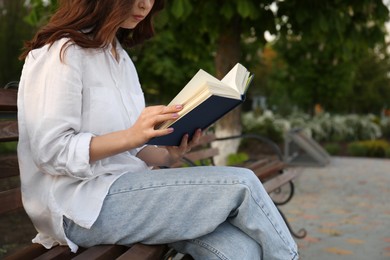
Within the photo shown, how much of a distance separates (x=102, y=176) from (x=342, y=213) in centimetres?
384

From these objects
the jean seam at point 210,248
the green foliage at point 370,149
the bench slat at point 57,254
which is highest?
the jean seam at point 210,248

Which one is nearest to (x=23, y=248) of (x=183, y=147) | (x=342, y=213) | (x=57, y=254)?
(x=57, y=254)

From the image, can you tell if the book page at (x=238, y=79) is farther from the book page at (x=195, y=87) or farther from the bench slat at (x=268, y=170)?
the bench slat at (x=268, y=170)

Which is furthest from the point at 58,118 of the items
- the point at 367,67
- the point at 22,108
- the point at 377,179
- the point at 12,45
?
the point at 367,67

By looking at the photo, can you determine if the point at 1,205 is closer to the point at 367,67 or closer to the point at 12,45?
the point at 12,45

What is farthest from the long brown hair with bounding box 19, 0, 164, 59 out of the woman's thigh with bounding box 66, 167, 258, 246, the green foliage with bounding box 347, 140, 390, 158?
the green foliage with bounding box 347, 140, 390, 158

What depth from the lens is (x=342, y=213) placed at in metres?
5.11

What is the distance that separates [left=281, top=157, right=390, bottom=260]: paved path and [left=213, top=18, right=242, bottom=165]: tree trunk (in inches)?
40.9

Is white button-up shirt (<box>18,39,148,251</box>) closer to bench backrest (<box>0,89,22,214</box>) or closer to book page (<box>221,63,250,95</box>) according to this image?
bench backrest (<box>0,89,22,214</box>)

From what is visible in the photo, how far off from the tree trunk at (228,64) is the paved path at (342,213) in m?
1.04

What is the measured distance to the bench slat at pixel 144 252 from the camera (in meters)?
1.61

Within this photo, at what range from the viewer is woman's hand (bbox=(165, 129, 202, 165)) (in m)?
1.93

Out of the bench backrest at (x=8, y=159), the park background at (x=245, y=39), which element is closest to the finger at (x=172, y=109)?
the bench backrest at (x=8, y=159)

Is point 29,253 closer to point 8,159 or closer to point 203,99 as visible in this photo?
point 8,159
